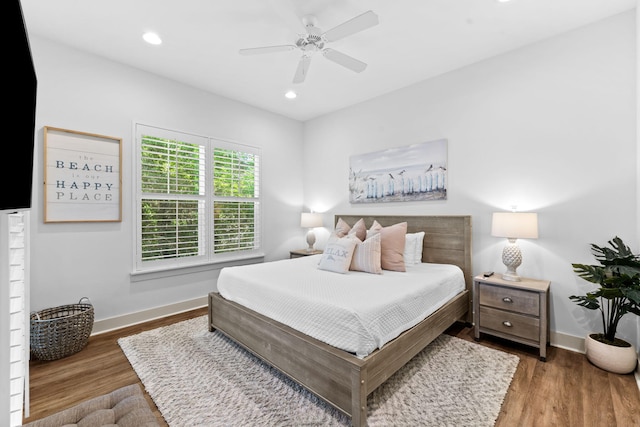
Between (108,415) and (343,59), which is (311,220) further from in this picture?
(108,415)

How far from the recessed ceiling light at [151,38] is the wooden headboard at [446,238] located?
3.18 meters

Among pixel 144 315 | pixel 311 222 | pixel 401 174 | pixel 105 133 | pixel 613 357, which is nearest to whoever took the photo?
pixel 613 357

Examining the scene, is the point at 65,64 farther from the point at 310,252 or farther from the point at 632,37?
the point at 632,37

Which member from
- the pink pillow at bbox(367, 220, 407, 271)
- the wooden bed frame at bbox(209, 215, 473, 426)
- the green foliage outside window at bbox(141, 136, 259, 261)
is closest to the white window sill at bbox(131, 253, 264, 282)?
the green foliage outside window at bbox(141, 136, 259, 261)

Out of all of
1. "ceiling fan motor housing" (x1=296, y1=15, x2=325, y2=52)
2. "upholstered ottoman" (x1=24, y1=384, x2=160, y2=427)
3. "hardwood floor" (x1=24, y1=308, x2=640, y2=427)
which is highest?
"ceiling fan motor housing" (x1=296, y1=15, x2=325, y2=52)

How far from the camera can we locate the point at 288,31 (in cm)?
260

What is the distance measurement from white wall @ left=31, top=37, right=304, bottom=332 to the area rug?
70 centimetres

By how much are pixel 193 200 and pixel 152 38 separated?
1754mm

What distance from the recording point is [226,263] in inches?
158

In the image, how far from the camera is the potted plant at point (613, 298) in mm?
2027

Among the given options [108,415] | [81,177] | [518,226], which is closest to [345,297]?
[108,415]

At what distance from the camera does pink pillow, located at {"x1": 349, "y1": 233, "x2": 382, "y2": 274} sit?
2805 mm

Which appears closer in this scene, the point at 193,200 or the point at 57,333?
the point at 57,333

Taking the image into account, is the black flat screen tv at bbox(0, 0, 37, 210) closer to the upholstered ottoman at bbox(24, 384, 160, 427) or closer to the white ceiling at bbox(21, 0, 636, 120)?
the upholstered ottoman at bbox(24, 384, 160, 427)
